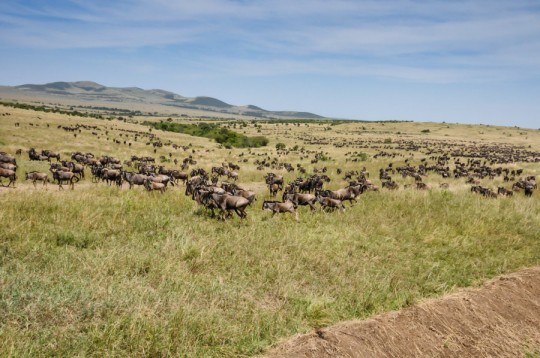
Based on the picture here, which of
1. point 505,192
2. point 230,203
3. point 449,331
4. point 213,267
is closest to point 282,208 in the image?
point 230,203

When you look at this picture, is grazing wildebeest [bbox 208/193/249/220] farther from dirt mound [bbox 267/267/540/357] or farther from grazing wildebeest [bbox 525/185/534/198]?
grazing wildebeest [bbox 525/185/534/198]

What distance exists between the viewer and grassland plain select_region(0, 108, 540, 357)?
5.35 metres

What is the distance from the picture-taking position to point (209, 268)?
25.8 ft

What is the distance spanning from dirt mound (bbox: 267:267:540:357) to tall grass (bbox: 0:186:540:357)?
0.32m

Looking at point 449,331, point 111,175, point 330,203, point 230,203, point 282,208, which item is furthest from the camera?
point 111,175

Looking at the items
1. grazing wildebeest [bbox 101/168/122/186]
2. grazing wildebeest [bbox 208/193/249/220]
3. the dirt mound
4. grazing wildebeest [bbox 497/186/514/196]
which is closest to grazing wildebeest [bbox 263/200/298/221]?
grazing wildebeest [bbox 208/193/249/220]

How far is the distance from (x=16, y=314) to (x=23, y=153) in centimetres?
3766

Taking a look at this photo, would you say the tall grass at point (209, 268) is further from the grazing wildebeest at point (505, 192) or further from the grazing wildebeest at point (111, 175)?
the grazing wildebeest at point (505, 192)

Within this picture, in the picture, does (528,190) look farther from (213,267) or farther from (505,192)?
(213,267)

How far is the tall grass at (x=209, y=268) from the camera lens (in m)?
5.34

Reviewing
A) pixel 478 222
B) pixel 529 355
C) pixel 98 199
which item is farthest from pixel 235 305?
pixel 478 222

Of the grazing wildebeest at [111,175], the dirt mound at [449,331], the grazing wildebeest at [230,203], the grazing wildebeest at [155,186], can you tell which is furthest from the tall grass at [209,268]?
the grazing wildebeest at [111,175]

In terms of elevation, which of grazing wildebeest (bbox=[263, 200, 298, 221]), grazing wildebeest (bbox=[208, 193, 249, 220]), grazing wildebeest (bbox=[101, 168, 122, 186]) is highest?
grazing wildebeest (bbox=[208, 193, 249, 220])

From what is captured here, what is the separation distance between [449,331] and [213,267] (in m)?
4.74
